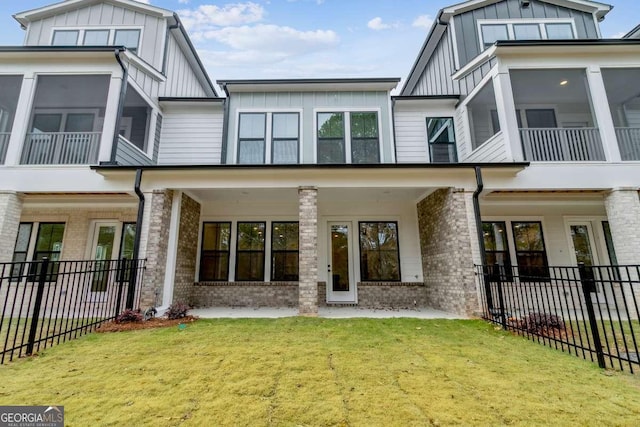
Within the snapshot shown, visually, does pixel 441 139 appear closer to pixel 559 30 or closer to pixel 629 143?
pixel 629 143

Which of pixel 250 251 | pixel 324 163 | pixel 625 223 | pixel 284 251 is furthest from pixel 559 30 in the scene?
pixel 250 251

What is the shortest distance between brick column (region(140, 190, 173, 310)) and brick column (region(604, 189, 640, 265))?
36.3ft

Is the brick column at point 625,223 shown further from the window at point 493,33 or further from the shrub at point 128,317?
the shrub at point 128,317

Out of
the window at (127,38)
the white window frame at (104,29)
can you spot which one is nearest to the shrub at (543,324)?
the window at (127,38)

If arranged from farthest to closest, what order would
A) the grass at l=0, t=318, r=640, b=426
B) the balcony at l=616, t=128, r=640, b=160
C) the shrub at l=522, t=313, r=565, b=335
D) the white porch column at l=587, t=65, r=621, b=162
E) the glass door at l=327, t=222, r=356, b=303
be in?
the glass door at l=327, t=222, r=356, b=303, the balcony at l=616, t=128, r=640, b=160, the white porch column at l=587, t=65, r=621, b=162, the shrub at l=522, t=313, r=565, b=335, the grass at l=0, t=318, r=640, b=426

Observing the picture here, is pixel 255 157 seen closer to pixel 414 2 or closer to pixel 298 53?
pixel 414 2

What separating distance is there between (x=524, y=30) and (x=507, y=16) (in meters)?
0.78

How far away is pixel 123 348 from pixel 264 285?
15.1 ft

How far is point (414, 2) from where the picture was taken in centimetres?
1474

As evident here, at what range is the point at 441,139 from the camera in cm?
987

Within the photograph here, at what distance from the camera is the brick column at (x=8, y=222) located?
22.7 ft

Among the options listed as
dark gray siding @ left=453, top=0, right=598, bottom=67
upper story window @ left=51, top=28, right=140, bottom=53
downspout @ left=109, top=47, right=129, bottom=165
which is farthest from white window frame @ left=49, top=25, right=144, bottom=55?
dark gray siding @ left=453, top=0, right=598, bottom=67

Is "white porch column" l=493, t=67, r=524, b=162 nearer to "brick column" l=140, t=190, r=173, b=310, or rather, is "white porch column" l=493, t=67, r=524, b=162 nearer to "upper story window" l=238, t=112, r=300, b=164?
"upper story window" l=238, t=112, r=300, b=164

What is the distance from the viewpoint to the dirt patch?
220 inches
